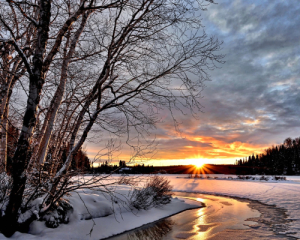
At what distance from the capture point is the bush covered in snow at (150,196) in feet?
33.1

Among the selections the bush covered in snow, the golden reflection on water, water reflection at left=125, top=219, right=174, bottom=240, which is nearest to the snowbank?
the bush covered in snow

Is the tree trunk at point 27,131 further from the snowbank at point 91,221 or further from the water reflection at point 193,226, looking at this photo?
the water reflection at point 193,226

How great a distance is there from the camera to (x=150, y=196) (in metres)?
11.0

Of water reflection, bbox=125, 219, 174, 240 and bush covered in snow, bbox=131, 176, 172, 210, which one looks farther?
bush covered in snow, bbox=131, 176, 172, 210

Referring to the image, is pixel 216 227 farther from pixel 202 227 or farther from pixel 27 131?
pixel 27 131

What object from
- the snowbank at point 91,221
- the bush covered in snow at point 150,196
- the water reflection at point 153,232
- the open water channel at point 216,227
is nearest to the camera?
the snowbank at point 91,221

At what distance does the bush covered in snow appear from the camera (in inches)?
397

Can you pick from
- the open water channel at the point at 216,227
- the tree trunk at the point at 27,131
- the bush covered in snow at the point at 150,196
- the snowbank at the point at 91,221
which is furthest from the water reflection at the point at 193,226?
the tree trunk at the point at 27,131

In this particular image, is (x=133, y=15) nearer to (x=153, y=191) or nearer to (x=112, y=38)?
(x=112, y=38)

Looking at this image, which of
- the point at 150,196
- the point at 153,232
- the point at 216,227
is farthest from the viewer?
the point at 150,196

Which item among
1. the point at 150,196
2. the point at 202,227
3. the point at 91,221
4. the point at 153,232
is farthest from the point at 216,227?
the point at 91,221

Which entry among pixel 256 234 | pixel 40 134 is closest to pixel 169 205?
pixel 256 234

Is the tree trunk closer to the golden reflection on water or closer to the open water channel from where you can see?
the open water channel

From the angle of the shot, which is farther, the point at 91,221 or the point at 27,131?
the point at 91,221
